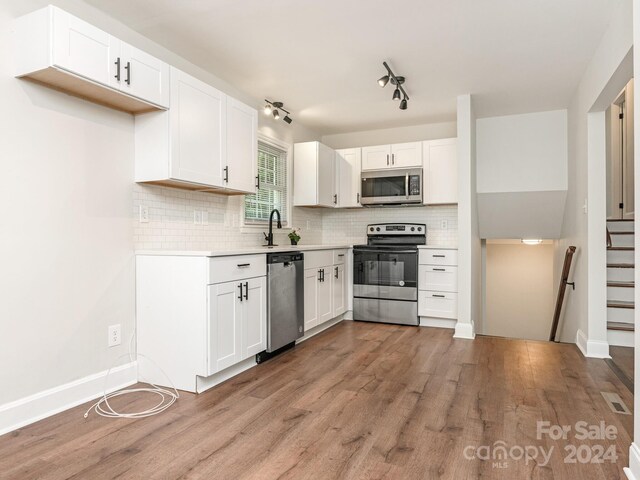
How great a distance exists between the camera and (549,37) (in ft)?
9.84

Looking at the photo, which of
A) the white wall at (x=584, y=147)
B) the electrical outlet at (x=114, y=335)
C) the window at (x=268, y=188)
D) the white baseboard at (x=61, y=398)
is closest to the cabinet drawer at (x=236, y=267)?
the electrical outlet at (x=114, y=335)

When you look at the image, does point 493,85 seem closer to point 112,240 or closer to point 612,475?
point 612,475

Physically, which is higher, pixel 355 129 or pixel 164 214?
pixel 355 129

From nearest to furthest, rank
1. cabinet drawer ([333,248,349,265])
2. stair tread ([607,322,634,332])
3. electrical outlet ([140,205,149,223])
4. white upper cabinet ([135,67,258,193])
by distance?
white upper cabinet ([135,67,258,193]), electrical outlet ([140,205,149,223]), stair tread ([607,322,634,332]), cabinet drawer ([333,248,349,265])

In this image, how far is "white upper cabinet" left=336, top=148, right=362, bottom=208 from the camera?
525cm

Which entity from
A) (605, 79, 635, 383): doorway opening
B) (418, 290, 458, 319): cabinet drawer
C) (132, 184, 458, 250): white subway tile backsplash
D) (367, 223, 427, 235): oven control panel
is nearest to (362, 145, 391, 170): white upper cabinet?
(132, 184, 458, 250): white subway tile backsplash

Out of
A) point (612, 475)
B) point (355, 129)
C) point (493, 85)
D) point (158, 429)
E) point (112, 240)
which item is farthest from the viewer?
point (355, 129)

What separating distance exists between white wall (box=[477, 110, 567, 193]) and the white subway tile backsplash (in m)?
0.72

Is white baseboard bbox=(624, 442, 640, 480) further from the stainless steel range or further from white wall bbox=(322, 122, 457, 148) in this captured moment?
white wall bbox=(322, 122, 457, 148)

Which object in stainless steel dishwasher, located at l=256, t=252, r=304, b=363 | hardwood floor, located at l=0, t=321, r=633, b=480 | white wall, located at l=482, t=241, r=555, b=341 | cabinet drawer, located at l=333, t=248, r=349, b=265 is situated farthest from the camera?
white wall, located at l=482, t=241, r=555, b=341

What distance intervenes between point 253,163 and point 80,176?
4.87ft

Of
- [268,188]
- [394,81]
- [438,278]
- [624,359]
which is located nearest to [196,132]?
[268,188]

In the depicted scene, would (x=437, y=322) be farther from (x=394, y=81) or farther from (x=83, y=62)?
(x=83, y=62)

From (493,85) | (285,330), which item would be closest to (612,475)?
(285,330)
